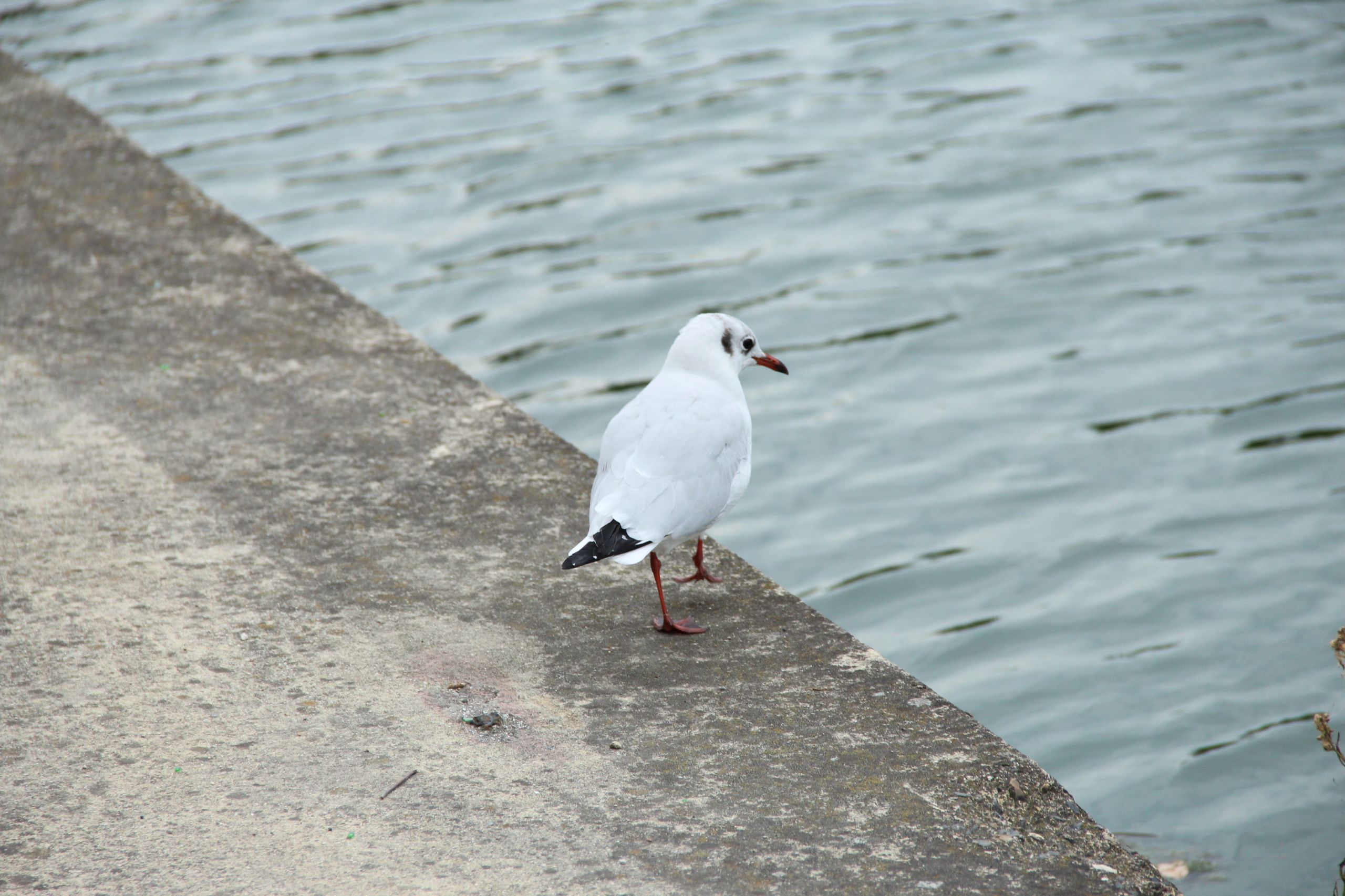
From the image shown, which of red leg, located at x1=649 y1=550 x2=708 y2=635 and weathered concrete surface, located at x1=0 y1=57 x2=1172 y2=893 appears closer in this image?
weathered concrete surface, located at x1=0 y1=57 x2=1172 y2=893

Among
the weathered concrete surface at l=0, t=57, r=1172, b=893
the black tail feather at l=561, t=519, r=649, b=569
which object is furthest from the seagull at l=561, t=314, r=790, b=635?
the weathered concrete surface at l=0, t=57, r=1172, b=893

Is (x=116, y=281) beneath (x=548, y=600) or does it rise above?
above

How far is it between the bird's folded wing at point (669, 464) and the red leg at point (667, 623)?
5.1 inches

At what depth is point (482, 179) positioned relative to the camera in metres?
8.77

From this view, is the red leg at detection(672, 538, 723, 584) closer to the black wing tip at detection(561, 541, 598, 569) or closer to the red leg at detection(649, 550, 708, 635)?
the red leg at detection(649, 550, 708, 635)

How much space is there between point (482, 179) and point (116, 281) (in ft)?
12.5

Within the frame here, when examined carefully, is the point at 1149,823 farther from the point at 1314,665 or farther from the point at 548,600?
the point at 548,600

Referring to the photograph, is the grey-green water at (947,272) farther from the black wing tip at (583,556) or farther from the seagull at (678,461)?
the black wing tip at (583,556)

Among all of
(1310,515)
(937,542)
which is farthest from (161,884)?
(1310,515)

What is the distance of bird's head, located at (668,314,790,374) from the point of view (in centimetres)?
382

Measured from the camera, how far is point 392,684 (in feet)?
10.4

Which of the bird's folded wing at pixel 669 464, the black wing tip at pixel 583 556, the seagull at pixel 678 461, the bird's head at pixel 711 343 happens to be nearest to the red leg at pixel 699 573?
the seagull at pixel 678 461

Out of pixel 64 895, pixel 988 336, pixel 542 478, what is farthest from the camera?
pixel 988 336

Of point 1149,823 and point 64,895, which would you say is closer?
point 64,895
